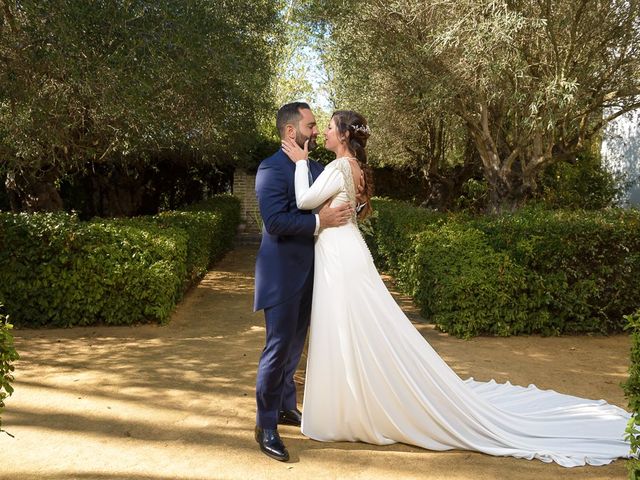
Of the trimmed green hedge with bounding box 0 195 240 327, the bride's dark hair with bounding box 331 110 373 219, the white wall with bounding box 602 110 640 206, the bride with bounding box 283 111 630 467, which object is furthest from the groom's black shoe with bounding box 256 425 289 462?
the white wall with bounding box 602 110 640 206

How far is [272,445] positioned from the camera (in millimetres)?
3936

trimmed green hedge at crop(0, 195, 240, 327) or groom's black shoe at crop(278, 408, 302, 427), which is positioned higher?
trimmed green hedge at crop(0, 195, 240, 327)

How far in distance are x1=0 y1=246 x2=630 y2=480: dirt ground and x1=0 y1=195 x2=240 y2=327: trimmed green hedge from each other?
25 cm

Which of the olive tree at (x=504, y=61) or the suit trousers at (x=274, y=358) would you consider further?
the olive tree at (x=504, y=61)

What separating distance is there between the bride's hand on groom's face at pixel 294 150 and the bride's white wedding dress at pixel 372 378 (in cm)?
8

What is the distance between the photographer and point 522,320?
732cm

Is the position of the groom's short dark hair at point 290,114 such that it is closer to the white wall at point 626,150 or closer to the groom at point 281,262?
→ the groom at point 281,262

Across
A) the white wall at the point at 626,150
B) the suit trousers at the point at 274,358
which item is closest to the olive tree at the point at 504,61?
the white wall at the point at 626,150

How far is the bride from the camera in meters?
4.07

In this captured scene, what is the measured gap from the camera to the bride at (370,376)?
4.07 m

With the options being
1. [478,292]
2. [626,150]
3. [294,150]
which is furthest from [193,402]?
[626,150]

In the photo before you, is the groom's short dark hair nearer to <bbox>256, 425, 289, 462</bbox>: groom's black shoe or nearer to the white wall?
<bbox>256, 425, 289, 462</bbox>: groom's black shoe

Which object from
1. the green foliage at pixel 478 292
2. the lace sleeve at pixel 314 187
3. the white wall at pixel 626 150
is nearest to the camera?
the lace sleeve at pixel 314 187

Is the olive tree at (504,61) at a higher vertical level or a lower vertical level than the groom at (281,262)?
higher
